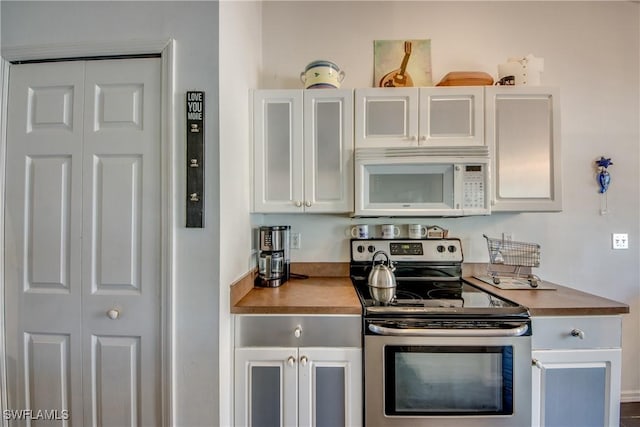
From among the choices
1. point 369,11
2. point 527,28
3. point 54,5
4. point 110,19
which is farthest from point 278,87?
point 527,28

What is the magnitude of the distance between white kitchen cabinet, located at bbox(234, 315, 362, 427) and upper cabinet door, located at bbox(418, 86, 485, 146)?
1199 mm

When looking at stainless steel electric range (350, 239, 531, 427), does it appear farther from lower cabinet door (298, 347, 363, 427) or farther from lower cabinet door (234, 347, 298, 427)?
lower cabinet door (234, 347, 298, 427)

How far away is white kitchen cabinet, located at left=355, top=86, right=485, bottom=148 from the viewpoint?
1.70m

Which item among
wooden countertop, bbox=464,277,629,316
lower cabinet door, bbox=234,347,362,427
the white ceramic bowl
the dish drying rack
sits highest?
the white ceramic bowl

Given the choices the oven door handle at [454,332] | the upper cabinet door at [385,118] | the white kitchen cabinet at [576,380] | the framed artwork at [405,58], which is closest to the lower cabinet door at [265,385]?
the oven door handle at [454,332]

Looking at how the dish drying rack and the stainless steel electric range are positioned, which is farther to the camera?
the dish drying rack

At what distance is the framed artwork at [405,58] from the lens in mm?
2037

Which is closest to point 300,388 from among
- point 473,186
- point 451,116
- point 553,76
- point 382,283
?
point 382,283

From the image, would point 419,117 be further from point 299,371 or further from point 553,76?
point 299,371

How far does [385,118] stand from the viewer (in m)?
1.73

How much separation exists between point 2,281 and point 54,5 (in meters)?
1.29

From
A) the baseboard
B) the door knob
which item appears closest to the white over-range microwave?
the door knob

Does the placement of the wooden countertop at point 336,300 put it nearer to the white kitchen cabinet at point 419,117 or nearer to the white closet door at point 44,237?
the white closet door at point 44,237

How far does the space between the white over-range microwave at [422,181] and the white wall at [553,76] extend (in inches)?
15.5
